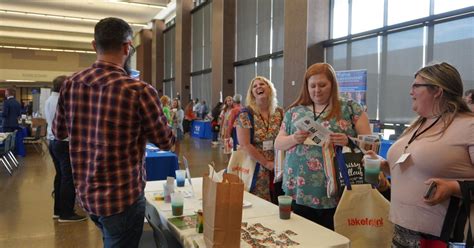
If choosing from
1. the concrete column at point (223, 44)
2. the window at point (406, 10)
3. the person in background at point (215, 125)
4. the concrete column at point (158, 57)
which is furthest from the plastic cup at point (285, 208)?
the concrete column at point (158, 57)

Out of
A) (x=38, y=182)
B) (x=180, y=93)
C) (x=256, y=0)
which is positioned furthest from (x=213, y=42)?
(x=38, y=182)

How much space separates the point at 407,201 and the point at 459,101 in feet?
1.39

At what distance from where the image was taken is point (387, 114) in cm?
712

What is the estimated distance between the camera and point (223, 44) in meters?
12.5

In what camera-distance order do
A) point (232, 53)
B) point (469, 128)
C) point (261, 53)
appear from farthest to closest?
point (232, 53) → point (261, 53) → point (469, 128)

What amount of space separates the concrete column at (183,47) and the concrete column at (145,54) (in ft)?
17.7

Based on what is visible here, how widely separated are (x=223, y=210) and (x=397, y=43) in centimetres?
661

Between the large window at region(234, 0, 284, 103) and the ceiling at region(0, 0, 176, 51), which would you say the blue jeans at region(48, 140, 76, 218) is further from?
the ceiling at region(0, 0, 176, 51)

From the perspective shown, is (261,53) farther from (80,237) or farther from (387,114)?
(80,237)

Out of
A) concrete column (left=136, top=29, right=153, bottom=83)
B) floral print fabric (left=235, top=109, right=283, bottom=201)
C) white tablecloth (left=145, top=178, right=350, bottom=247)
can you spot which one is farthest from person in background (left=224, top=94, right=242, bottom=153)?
concrete column (left=136, top=29, right=153, bottom=83)

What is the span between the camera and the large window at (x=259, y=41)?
401 inches

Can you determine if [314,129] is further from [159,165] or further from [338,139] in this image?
[159,165]

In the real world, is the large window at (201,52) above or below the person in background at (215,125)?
above

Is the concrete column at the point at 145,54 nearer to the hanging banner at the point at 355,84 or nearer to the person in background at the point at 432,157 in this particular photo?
the hanging banner at the point at 355,84
